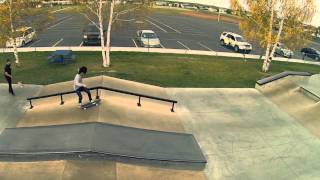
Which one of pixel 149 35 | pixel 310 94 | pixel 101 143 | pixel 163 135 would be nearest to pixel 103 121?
pixel 101 143

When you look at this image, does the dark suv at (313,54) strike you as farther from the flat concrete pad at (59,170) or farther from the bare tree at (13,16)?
the flat concrete pad at (59,170)

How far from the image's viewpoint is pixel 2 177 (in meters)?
9.25

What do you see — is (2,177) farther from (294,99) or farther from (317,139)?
(294,99)

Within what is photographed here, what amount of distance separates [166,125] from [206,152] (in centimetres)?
242

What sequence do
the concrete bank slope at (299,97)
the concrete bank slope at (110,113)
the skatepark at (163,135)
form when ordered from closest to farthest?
1. the skatepark at (163,135)
2. the concrete bank slope at (110,113)
3. the concrete bank slope at (299,97)

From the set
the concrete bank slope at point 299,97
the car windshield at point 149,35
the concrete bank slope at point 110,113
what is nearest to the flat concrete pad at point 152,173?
the concrete bank slope at point 110,113

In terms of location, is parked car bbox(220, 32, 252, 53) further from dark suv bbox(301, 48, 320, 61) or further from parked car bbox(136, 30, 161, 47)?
dark suv bbox(301, 48, 320, 61)

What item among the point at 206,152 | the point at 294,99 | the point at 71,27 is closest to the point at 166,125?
the point at 206,152

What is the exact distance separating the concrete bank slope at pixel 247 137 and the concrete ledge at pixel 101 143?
0.99 meters

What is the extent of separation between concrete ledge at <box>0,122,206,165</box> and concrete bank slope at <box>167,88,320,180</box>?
0.99 m

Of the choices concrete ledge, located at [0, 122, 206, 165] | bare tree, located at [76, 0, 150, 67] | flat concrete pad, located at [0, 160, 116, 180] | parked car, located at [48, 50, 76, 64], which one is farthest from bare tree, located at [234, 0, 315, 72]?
flat concrete pad, located at [0, 160, 116, 180]

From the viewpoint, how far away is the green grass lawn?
65.8 feet

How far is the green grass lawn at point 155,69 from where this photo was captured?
20.1m

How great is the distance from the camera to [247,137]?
42.6 feet
